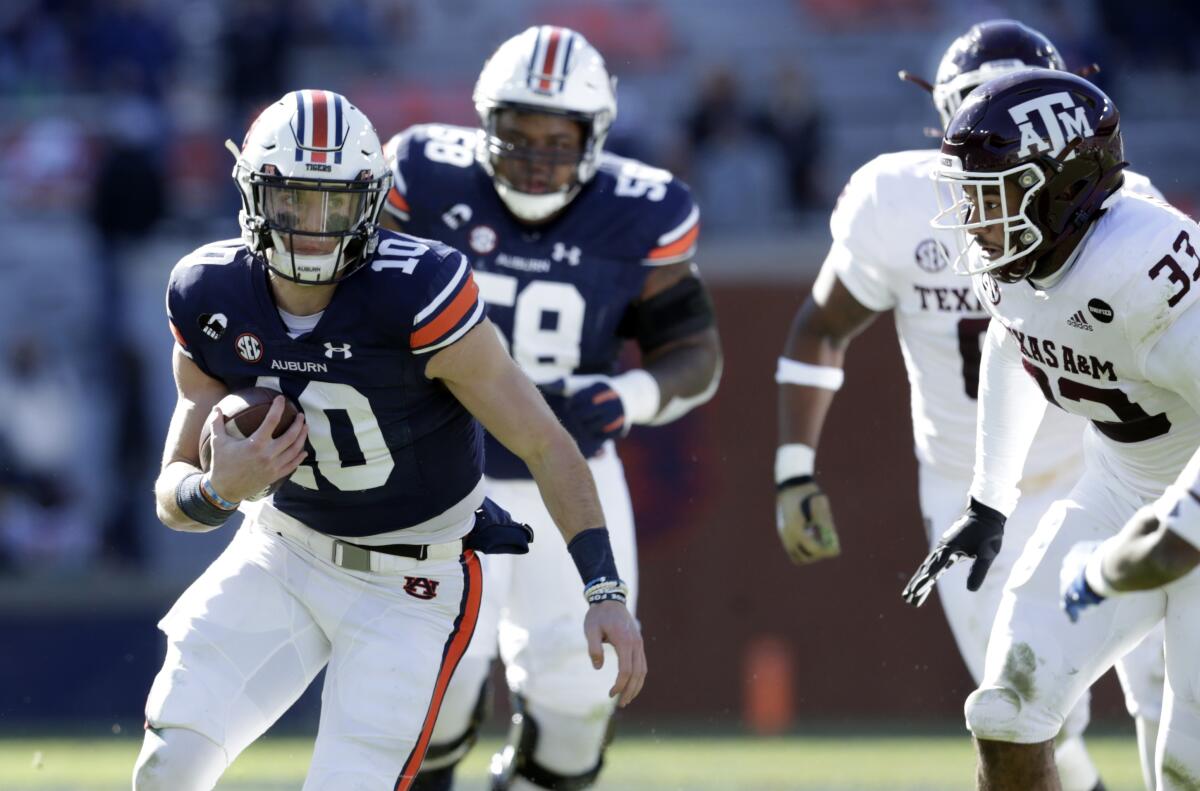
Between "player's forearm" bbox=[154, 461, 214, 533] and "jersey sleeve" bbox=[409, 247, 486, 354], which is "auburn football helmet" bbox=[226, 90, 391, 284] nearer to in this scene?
"jersey sleeve" bbox=[409, 247, 486, 354]

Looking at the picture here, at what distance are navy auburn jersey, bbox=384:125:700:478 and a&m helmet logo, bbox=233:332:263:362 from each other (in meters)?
1.25

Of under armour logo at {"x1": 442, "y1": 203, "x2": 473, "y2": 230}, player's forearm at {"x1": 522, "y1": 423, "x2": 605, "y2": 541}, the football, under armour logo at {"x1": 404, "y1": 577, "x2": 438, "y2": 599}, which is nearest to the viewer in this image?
the football

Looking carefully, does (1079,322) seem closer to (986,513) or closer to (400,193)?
(986,513)

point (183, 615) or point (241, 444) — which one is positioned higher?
point (241, 444)

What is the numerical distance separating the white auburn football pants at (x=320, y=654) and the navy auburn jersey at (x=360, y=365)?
13 cm

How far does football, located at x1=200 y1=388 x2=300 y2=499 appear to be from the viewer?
3.86 metres

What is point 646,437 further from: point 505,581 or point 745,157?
point 505,581

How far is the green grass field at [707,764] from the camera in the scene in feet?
23.3

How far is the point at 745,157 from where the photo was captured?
427 inches

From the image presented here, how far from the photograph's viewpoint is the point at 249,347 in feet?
13.1

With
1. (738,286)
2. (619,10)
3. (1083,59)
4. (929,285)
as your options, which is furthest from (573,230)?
(619,10)

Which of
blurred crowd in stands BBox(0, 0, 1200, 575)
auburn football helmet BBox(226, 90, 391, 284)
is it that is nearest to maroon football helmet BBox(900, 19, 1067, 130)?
auburn football helmet BBox(226, 90, 391, 284)

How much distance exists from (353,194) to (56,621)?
635 cm

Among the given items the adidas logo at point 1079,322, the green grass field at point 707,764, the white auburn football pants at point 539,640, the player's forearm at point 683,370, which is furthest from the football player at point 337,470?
the green grass field at point 707,764
